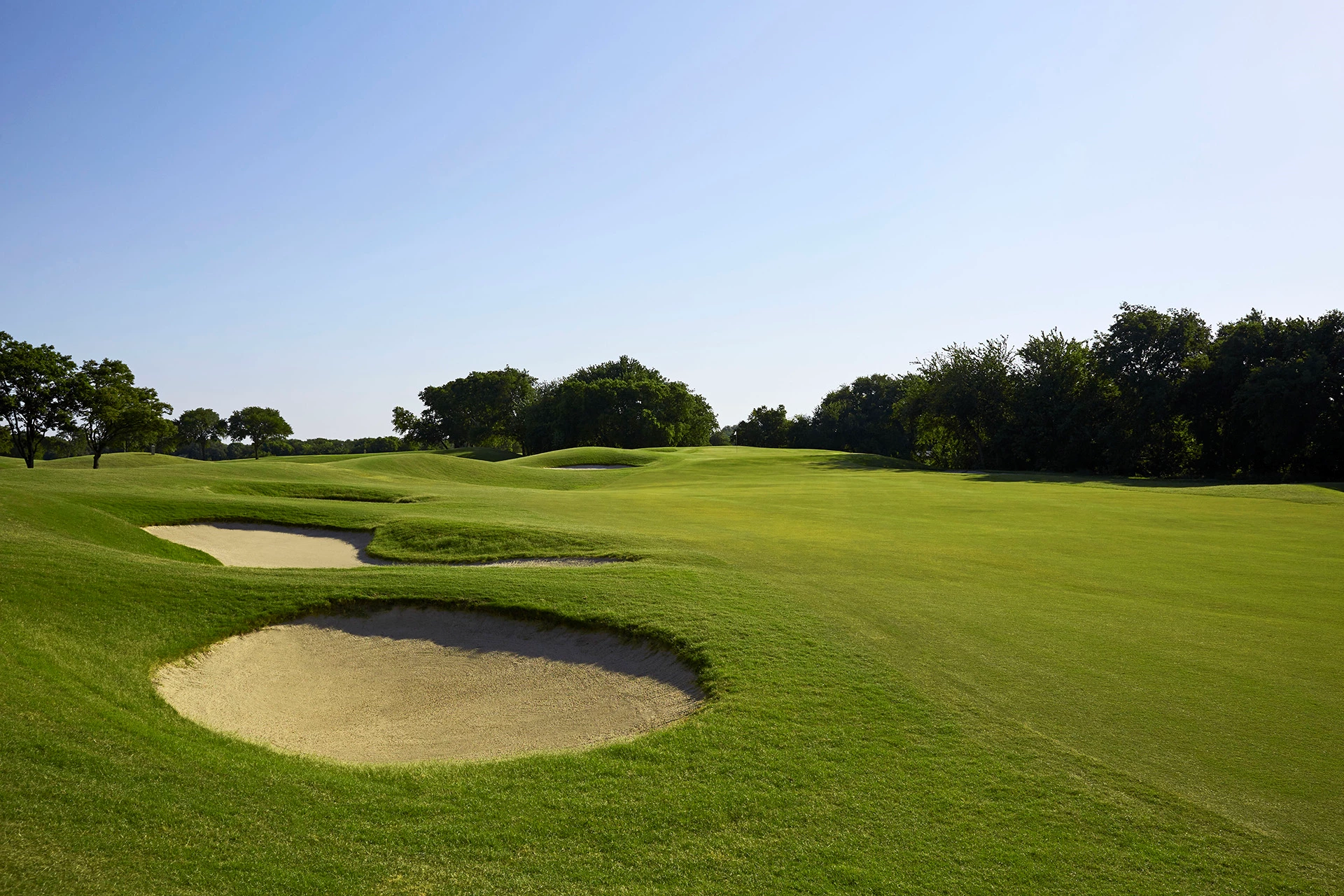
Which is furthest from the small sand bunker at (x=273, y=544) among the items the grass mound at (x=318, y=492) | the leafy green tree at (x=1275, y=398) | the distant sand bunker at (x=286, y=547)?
the leafy green tree at (x=1275, y=398)

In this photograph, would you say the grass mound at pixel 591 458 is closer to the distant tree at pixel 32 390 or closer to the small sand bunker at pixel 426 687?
the distant tree at pixel 32 390

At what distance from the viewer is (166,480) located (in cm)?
2480

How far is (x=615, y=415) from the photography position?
3393 inches

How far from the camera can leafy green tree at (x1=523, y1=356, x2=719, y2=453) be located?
8594cm

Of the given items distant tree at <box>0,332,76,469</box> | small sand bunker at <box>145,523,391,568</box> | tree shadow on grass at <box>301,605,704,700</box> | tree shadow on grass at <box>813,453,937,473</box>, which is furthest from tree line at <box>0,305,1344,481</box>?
tree shadow on grass at <box>301,605,704,700</box>

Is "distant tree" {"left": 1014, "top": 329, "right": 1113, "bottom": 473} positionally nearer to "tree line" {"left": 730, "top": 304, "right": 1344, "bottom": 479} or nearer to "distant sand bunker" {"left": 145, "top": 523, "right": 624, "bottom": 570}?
"tree line" {"left": 730, "top": 304, "right": 1344, "bottom": 479}

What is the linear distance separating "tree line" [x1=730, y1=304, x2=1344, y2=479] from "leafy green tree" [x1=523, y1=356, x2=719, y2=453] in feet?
90.9

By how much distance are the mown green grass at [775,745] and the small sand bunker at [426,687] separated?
452 mm

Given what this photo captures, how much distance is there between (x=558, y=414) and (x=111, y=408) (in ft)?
147

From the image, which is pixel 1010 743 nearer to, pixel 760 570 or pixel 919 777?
pixel 919 777

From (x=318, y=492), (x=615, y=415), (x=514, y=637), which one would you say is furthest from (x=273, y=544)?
(x=615, y=415)

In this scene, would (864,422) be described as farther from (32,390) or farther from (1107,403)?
(32,390)

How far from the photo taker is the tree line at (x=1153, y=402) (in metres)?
46.8

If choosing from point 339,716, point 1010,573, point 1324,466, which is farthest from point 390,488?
point 1324,466
